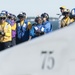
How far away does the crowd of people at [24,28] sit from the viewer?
9945 mm

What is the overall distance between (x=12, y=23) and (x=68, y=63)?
798 centimetres

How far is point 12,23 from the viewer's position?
35.9 feet

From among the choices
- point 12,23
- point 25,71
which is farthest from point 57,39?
point 12,23

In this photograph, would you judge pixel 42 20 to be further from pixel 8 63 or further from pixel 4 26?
pixel 8 63

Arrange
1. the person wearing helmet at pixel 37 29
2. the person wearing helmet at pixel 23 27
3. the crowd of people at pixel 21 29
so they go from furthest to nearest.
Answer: the person wearing helmet at pixel 23 27
the crowd of people at pixel 21 29
the person wearing helmet at pixel 37 29

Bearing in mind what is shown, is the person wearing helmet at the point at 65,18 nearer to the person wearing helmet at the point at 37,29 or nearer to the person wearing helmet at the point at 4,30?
Result: the person wearing helmet at the point at 37,29

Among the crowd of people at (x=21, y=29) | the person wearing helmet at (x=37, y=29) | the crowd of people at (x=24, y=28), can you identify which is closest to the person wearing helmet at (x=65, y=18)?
the crowd of people at (x=24, y=28)

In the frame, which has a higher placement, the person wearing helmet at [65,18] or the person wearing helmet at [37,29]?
the person wearing helmet at [65,18]

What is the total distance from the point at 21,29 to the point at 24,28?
10cm

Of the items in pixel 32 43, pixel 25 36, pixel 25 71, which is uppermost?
pixel 32 43

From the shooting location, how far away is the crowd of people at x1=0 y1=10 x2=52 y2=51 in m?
9.97

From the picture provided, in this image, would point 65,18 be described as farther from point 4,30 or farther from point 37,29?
point 4,30

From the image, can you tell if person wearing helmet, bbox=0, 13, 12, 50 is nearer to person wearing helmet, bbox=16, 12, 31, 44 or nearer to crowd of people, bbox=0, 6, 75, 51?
crowd of people, bbox=0, 6, 75, 51

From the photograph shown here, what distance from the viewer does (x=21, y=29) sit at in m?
10.4
